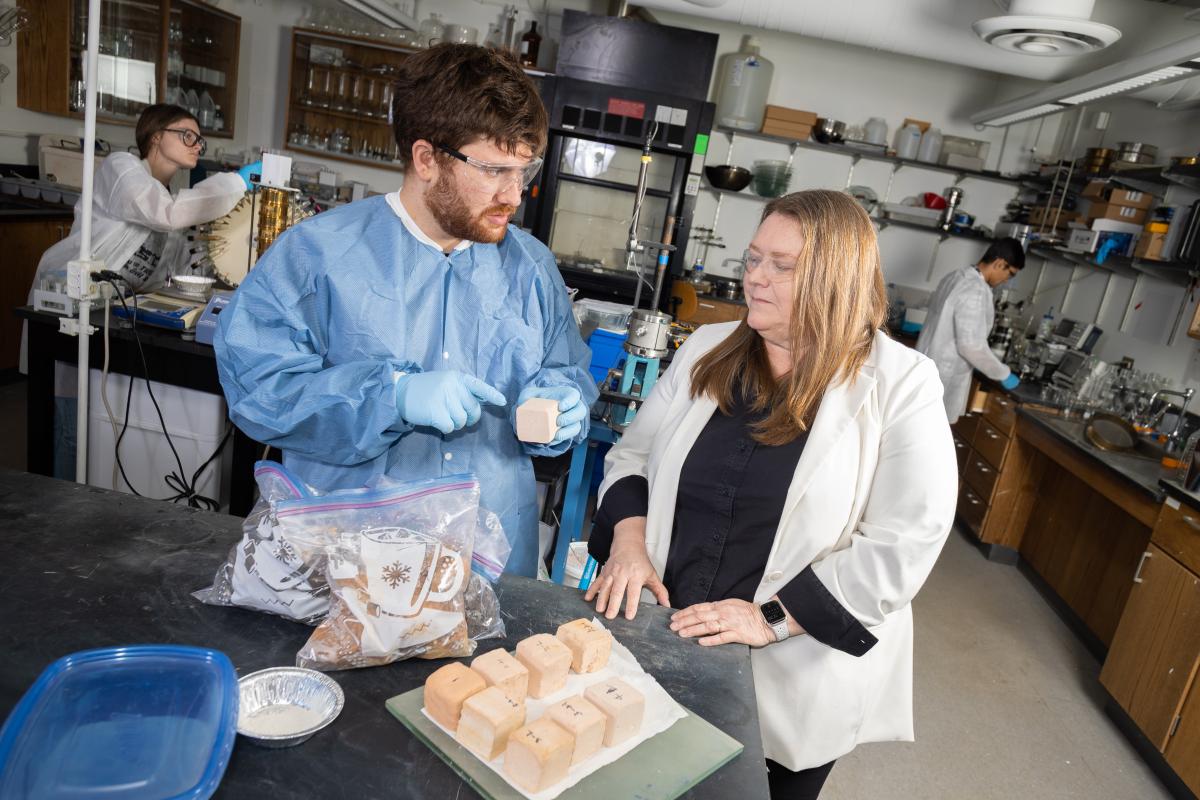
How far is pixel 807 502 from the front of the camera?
133 cm

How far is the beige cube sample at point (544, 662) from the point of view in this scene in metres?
0.95

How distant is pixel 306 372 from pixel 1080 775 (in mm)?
2618

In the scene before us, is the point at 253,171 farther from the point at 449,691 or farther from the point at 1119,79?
the point at 1119,79

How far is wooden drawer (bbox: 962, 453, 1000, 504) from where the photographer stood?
13.5 ft

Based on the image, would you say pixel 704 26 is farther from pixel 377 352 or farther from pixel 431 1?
pixel 377 352

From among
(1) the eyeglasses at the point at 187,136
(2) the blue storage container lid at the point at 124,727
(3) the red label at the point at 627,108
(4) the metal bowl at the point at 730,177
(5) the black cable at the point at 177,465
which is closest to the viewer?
(2) the blue storage container lid at the point at 124,727

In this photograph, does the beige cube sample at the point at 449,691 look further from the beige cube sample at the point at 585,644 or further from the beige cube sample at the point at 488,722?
the beige cube sample at the point at 585,644

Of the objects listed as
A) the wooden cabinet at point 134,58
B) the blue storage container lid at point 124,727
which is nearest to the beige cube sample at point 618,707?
the blue storage container lid at point 124,727

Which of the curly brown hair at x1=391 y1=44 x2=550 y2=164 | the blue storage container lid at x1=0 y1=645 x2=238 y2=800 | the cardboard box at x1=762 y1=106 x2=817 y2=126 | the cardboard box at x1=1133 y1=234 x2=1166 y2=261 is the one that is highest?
the cardboard box at x1=762 y1=106 x2=817 y2=126

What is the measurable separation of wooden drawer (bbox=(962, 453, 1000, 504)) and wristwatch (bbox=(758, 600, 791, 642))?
325 centimetres

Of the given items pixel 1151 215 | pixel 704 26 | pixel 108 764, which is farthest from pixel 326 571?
pixel 704 26

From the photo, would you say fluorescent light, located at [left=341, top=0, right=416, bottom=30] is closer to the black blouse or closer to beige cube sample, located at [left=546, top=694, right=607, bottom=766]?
the black blouse

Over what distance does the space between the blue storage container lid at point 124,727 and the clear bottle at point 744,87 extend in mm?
5288

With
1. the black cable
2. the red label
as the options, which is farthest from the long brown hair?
the red label
